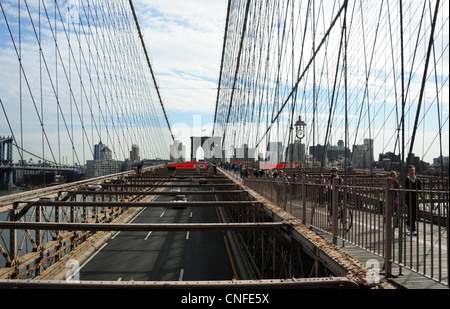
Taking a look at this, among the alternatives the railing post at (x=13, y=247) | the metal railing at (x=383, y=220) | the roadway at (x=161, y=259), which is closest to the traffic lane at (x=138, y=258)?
the roadway at (x=161, y=259)

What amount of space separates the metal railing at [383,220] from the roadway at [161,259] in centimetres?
842

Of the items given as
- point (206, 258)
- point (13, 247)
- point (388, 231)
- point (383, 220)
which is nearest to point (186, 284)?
point (388, 231)

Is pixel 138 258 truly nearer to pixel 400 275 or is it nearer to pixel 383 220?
pixel 383 220

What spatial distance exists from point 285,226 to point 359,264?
2905 millimetres

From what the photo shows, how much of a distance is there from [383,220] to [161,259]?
16.8m

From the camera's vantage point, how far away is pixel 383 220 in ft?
14.1

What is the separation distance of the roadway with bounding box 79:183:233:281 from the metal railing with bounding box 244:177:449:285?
8.42 m

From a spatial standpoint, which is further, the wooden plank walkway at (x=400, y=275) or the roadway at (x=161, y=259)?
the roadway at (x=161, y=259)

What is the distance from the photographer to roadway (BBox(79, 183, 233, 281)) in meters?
16.2

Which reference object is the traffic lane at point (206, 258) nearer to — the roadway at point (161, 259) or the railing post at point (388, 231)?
the roadway at point (161, 259)

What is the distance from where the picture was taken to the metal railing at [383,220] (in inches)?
146

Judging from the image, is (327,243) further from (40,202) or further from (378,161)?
(378,161)
